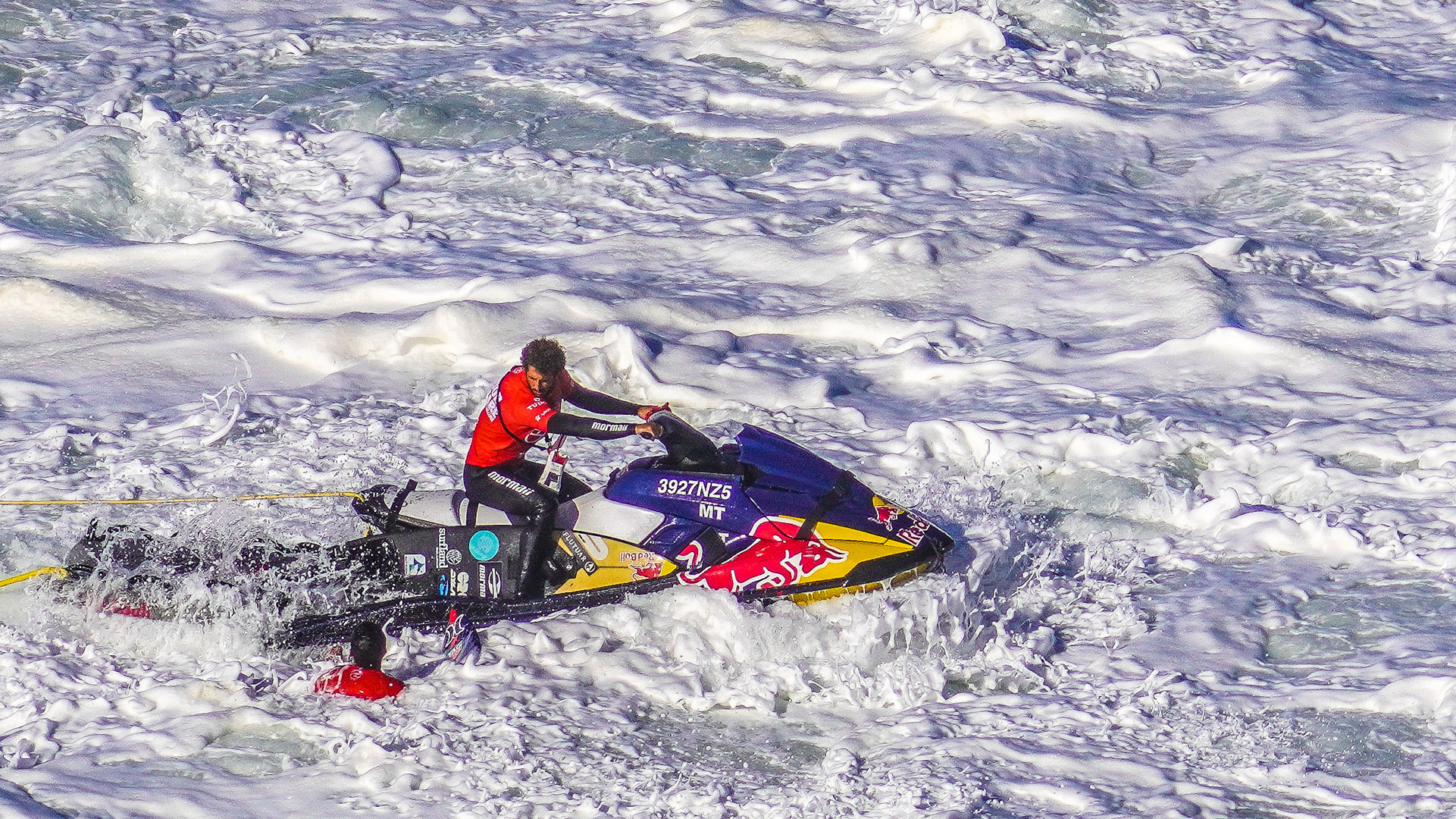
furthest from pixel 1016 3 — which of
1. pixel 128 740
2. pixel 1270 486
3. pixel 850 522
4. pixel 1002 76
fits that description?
pixel 128 740

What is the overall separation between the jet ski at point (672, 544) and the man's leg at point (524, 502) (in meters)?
0.03

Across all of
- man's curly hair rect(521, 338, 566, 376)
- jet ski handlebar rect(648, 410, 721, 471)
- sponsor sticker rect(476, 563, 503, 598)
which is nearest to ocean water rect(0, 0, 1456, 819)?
sponsor sticker rect(476, 563, 503, 598)

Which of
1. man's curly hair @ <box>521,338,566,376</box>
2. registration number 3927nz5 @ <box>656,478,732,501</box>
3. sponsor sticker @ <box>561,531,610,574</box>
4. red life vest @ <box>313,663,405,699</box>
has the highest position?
man's curly hair @ <box>521,338,566,376</box>

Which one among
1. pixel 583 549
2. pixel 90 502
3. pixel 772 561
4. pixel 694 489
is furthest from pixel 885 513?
pixel 90 502

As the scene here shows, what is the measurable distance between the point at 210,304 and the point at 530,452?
358 centimetres

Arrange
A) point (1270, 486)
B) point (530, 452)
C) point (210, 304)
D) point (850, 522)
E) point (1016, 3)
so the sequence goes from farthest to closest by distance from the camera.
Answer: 1. point (1016, 3)
2. point (210, 304)
3. point (530, 452)
4. point (1270, 486)
5. point (850, 522)

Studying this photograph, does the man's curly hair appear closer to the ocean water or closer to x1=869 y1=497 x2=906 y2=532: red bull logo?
the ocean water

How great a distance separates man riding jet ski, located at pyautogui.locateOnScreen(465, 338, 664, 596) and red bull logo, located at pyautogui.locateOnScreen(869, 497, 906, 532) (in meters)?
1.15

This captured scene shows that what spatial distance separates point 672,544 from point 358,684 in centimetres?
156

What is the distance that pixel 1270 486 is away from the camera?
845cm

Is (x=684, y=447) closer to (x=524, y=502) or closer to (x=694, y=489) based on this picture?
(x=694, y=489)

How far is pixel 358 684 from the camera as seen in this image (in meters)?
6.32

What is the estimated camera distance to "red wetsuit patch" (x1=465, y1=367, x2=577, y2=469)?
6621 millimetres

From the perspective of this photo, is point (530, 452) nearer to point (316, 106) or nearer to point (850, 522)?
point (850, 522)
